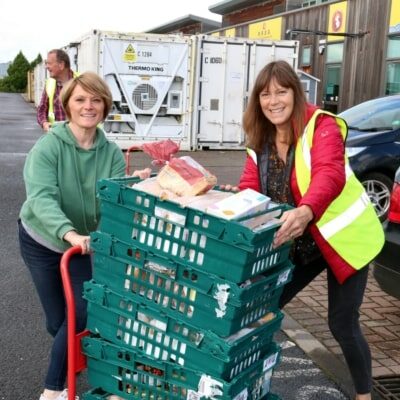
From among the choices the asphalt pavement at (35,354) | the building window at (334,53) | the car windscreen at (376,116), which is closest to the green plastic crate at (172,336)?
the asphalt pavement at (35,354)

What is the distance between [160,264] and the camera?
236cm

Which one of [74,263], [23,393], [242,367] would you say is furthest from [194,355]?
[23,393]

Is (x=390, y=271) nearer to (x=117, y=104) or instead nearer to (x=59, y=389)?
(x=59, y=389)

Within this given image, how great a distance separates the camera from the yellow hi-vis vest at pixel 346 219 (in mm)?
2959

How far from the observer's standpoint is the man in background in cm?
697

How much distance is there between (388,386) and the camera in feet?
12.8

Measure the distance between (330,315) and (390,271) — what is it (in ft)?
4.23

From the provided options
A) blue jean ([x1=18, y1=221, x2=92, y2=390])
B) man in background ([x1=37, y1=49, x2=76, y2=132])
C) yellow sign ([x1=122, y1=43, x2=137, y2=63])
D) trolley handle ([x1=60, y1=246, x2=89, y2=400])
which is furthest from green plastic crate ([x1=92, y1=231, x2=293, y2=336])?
yellow sign ([x1=122, y1=43, x2=137, y2=63])

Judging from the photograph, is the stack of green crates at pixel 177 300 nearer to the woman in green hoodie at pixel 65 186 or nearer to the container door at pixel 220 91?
the woman in green hoodie at pixel 65 186

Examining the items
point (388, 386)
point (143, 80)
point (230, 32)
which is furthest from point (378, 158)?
point (230, 32)

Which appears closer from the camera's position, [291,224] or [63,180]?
[291,224]

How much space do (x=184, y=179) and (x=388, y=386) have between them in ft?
7.54

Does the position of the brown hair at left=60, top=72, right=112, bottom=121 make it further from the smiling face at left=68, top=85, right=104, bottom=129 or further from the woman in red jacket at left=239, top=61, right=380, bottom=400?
the woman in red jacket at left=239, top=61, right=380, bottom=400

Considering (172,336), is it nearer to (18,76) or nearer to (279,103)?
(279,103)
